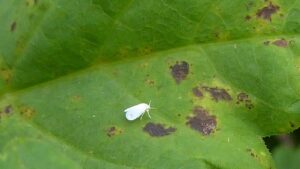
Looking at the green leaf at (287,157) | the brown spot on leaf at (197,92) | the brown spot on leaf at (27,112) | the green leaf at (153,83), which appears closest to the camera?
the green leaf at (153,83)

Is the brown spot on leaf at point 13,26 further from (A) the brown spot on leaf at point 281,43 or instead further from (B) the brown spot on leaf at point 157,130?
(A) the brown spot on leaf at point 281,43

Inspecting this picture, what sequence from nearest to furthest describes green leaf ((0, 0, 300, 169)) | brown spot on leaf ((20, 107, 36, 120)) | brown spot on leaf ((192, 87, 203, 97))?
green leaf ((0, 0, 300, 169)) → brown spot on leaf ((192, 87, 203, 97)) → brown spot on leaf ((20, 107, 36, 120))

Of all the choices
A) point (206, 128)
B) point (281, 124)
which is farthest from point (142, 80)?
point (281, 124)

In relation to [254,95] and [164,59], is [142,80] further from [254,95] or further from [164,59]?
[254,95]

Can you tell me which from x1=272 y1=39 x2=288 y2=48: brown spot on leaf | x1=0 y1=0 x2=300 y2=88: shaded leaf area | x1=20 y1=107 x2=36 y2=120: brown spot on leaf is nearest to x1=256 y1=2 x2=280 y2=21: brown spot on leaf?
x1=0 y1=0 x2=300 y2=88: shaded leaf area

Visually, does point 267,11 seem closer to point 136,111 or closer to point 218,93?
point 218,93

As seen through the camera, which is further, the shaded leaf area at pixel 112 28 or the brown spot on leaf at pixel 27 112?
the brown spot on leaf at pixel 27 112

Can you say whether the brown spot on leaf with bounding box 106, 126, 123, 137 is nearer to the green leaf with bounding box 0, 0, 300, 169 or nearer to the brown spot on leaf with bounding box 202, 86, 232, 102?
the green leaf with bounding box 0, 0, 300, 169

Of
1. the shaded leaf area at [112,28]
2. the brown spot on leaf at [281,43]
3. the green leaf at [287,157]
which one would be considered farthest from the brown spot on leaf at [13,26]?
the green leaf at [287,157]

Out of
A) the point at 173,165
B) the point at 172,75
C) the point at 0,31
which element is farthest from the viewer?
the point at 0,31
